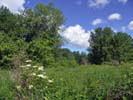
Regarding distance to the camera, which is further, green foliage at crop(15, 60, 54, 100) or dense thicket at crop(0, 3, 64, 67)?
dense thicket at crop(0, 3, 64, 67)

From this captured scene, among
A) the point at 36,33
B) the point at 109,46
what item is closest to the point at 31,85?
the point at 36,33

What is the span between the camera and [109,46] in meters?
43.7

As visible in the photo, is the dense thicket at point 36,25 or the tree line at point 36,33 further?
the dense thicket at point 36,25

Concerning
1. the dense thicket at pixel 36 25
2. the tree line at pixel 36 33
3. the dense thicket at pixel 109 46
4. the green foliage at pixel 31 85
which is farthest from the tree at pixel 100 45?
the green foliage at pixel 31 85

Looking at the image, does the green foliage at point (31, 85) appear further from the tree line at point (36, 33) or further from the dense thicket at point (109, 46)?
the dense thicket at point (109, 46)

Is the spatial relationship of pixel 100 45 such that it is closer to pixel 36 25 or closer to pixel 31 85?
pixel 36 25

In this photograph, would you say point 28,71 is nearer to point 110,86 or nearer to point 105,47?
point 110,86

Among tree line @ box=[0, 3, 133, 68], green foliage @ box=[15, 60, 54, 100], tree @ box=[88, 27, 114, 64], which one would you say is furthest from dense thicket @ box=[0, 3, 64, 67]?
green foliage @ box=[15, 60, 54, 100]

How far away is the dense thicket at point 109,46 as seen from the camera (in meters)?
42.7

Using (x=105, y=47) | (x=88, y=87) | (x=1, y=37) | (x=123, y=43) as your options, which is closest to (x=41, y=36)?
(x=1, y=37)

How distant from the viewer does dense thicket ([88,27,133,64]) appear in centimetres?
4272

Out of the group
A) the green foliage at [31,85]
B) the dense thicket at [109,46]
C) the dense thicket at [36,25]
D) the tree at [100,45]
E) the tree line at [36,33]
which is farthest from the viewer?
the tree at [100,45]

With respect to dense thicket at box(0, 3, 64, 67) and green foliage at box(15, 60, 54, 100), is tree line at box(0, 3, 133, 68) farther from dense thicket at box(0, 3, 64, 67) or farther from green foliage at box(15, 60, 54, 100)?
green foliage at box(15, 60, 54, 100)

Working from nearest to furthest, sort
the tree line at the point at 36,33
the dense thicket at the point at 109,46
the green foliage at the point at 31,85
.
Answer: the green foliage at the point at 31,85
the tree line at the point at 36,33
the dense thicket at the point at 109,46
